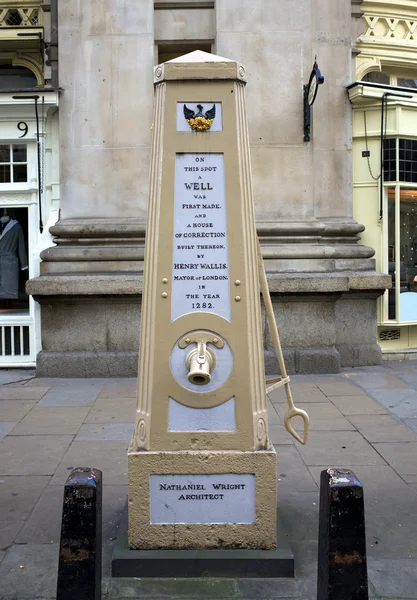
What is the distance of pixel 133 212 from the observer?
9945 millimetres

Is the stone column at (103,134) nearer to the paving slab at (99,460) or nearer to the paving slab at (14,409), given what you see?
the paving slab at (14,409)

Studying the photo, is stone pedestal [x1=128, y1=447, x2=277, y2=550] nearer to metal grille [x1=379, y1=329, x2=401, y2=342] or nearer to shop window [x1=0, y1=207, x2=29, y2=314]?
shop window [x1=0, y1=207, x2=29, y2=314]

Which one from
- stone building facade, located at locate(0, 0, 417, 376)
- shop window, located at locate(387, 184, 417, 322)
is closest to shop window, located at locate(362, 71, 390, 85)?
stone building facade, located at locate(0, 0, 417, 376)

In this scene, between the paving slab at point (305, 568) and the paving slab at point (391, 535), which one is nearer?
the paving slab at point (305, 568)

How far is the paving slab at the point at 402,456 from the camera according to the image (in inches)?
220

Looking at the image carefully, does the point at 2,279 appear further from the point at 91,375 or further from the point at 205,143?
the point at 205,143

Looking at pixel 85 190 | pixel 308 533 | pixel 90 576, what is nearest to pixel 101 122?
pixel 85 190

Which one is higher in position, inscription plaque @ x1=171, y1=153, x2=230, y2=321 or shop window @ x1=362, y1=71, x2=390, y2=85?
shop window @ x1=362, y1=71, x2=390, y2=85

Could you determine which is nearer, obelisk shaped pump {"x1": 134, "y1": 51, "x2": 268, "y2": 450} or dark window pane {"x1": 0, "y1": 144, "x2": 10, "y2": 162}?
obelisk shaped pump {"x1": 134, "y1": 51, "x2": 268, "y2": 450}

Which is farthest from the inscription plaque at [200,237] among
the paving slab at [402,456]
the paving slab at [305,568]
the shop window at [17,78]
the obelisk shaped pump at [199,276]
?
the shop window at [17,78]

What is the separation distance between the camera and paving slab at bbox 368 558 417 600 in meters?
3.72

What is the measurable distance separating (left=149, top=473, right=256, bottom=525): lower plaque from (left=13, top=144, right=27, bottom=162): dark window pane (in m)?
7.66

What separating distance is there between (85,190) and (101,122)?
1.03 meters

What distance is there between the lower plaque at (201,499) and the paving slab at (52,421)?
301 cm
